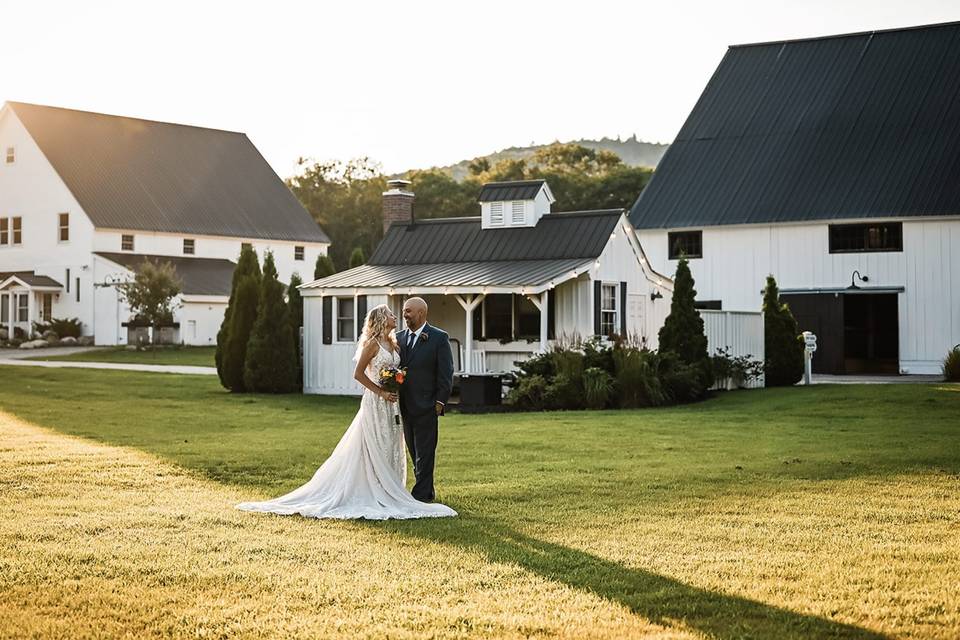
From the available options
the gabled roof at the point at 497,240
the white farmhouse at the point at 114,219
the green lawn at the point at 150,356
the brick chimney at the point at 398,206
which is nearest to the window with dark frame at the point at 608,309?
the gabled roof at the point at 497,240

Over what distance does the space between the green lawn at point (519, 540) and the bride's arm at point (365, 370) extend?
1.28m

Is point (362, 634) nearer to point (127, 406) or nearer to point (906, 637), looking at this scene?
point (906, 637)

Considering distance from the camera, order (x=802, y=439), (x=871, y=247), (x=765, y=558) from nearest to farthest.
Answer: (x=765, y=558)
(x=802, y=439)
(x=871, y=247)

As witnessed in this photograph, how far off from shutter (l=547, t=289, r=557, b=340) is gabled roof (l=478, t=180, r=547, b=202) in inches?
125

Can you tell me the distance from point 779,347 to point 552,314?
227 inches

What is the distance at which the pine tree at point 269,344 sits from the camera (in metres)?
28.8

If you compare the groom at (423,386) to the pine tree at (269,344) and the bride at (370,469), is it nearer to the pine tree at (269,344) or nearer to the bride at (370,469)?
the bride at (370,469)

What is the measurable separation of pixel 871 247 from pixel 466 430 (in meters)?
19.9

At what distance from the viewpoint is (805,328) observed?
115 feet

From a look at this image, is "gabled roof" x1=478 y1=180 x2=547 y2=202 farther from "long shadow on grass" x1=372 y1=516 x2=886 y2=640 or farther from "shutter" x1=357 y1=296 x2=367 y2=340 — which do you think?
"long shadow on grass" x1=372 y1=516 x2=886 y2=640

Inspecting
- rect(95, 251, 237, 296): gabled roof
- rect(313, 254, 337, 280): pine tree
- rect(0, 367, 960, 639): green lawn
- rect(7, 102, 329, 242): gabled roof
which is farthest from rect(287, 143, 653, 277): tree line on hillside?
rect(0, 367, 960, 639): green lawn

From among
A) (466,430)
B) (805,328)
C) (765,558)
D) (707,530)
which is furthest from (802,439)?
(805,328)

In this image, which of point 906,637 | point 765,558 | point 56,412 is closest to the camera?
point 906,637

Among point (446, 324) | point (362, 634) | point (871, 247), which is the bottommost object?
point (362, 634)
